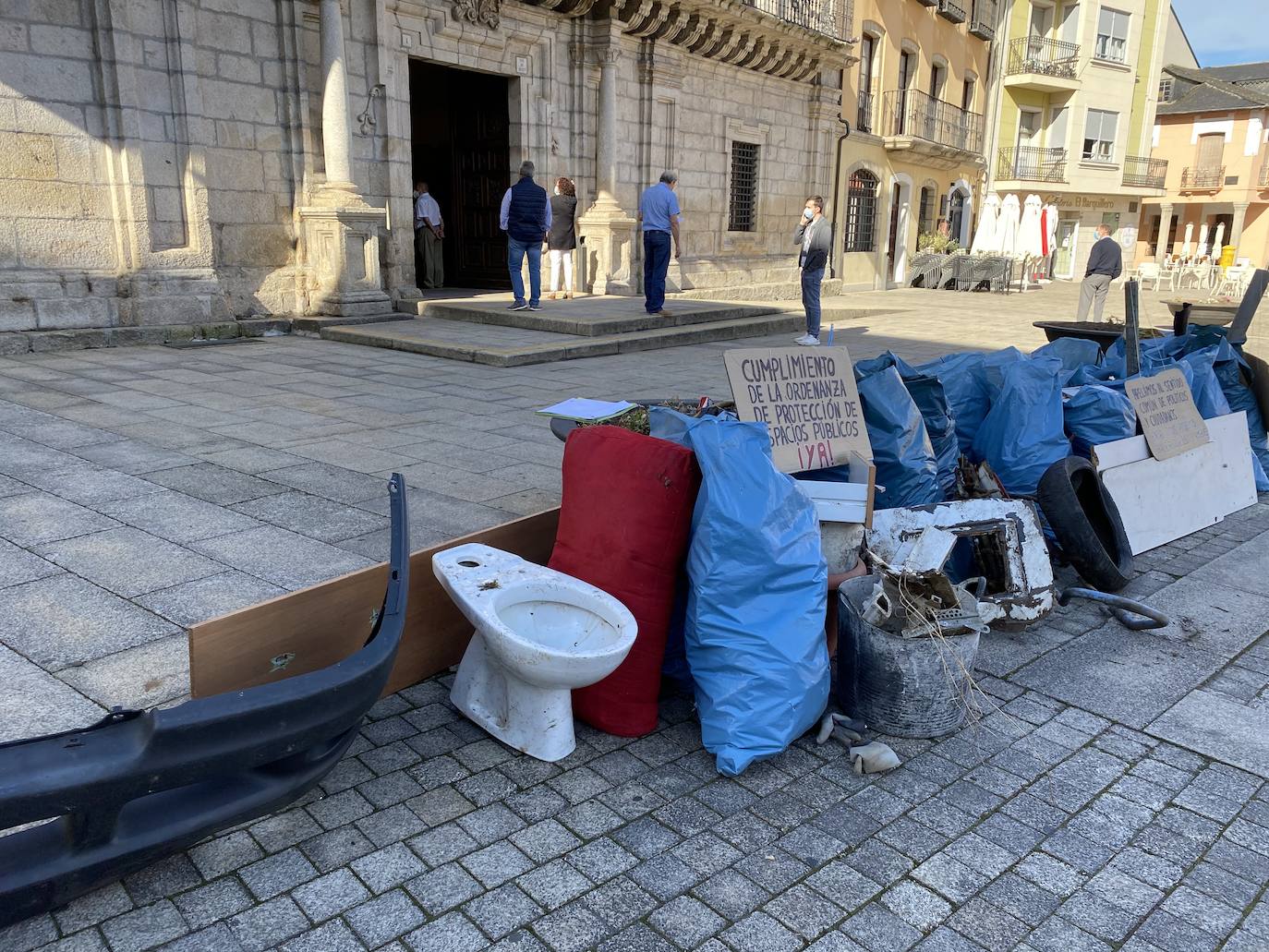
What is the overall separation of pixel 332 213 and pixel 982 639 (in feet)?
29.3

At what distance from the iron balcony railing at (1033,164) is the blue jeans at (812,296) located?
2292cm

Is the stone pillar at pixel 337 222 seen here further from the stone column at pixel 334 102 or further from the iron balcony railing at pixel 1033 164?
the iron balcony railing at pixel 1033 164

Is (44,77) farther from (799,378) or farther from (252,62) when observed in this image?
(799,378)

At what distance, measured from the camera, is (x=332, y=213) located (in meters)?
10.5

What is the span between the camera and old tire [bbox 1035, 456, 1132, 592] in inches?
158

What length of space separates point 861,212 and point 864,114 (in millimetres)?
2285

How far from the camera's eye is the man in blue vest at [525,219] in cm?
1104

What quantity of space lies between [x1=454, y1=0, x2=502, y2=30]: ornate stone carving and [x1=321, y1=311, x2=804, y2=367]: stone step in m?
3.89

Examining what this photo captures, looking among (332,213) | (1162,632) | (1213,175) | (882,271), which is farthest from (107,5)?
(1213,175)

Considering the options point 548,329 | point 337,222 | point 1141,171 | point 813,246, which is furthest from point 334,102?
point 1141,171

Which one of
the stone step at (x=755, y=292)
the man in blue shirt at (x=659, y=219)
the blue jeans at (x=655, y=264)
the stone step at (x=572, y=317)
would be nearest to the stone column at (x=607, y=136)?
the stone step at (x=755, y=292)

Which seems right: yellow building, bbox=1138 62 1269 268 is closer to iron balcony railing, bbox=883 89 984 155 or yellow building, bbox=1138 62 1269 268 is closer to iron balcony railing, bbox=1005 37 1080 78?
iron balcony railing, bbox=1005 37 1080 78

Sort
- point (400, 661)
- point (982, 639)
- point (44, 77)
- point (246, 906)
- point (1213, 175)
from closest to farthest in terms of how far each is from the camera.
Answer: point (246, 906) < point (400, 661) < point (982, 639) < point (44, 77) < point (1213, 175)

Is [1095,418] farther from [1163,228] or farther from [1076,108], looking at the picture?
[1163,228]
